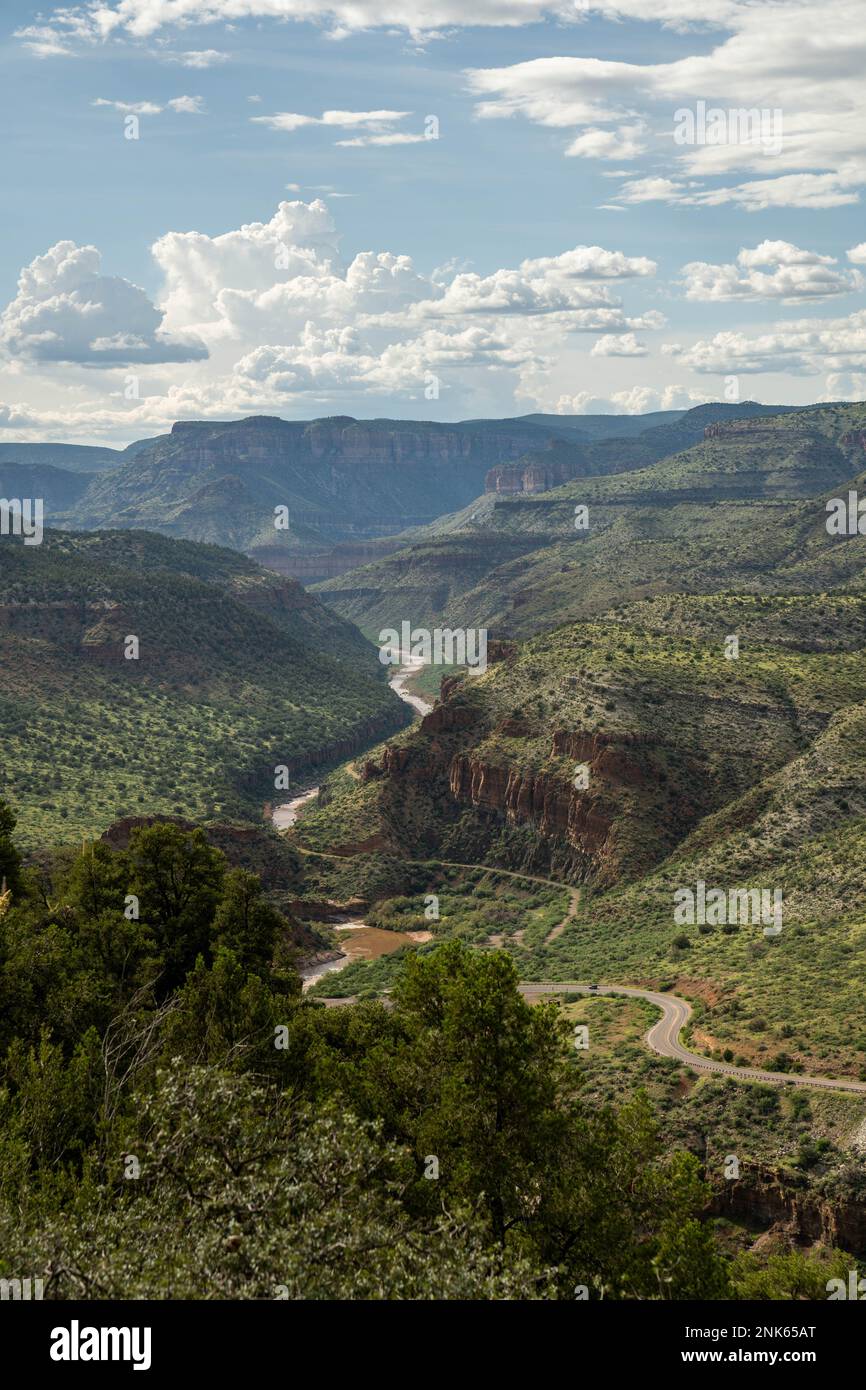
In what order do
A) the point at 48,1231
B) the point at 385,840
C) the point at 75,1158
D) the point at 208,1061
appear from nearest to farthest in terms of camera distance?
the point at 48,1231 → the point at 75,1158 → the point at 208,1061 → the point at 385,840

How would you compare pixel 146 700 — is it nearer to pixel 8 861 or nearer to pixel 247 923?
pixel 8 861

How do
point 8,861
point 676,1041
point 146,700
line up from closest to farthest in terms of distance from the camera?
point 676,1041 < point 8,861 < point 146,700

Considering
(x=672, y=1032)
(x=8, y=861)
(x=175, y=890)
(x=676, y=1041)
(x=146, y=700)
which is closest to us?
(x=175, y=890)

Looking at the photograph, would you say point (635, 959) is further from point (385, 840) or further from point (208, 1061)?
point (208, 1061)

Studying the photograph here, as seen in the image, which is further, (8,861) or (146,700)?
(146,700)

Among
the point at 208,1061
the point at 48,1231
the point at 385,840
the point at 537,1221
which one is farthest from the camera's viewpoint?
the point at 385,840

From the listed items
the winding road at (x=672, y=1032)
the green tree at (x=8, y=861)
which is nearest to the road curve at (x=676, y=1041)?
the winding road at (x=672, y=1032)

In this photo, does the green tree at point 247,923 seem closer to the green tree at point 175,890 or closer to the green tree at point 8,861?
the green tree at point 175,890

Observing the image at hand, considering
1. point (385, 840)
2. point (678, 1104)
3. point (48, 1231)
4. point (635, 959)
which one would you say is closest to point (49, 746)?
point (385, 840)

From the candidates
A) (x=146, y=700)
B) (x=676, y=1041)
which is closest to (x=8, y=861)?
(x=676, y=1041)
